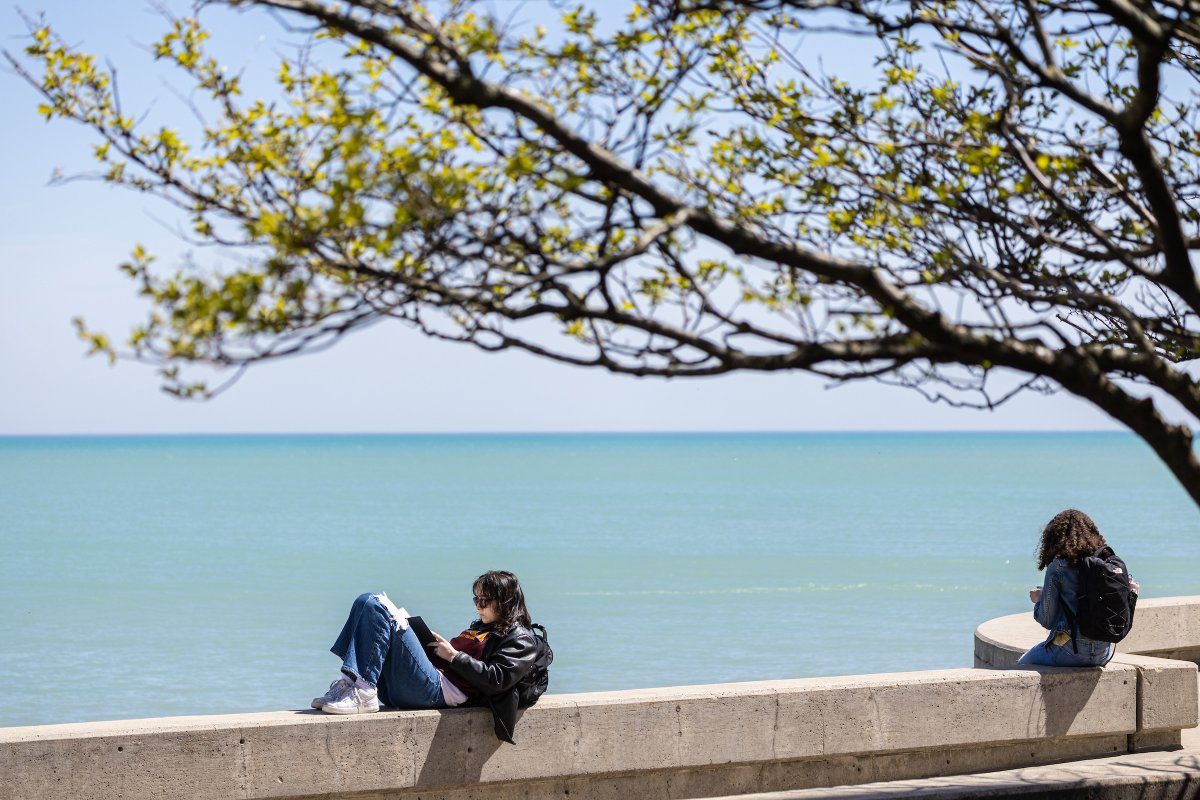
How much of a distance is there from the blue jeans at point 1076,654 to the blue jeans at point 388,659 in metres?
3.67

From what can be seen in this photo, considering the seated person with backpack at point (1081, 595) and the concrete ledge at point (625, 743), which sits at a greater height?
the seated person with backpack at point (1081, 595)

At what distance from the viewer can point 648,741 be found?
7.46 m

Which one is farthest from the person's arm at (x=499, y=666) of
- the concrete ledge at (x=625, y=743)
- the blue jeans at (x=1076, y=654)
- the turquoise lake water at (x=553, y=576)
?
the turquoise lake water at (x=553, y=576)

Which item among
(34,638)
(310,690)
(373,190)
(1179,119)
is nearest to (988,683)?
(1179,119)

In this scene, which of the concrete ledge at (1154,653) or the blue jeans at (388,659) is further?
the concrete ledge at (1154,653)

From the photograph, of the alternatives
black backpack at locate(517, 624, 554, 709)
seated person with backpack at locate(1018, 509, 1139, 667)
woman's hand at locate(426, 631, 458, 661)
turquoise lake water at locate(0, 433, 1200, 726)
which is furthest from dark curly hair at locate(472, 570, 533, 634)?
turquoise lake water at locate(0, 433, 1200, 726)

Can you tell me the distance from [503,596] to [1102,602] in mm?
3521

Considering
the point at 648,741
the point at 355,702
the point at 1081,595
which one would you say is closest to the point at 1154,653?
the point at 1081,595

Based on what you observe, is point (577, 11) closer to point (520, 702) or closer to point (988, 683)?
point (520, 702)

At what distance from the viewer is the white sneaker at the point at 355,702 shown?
705 centimetres

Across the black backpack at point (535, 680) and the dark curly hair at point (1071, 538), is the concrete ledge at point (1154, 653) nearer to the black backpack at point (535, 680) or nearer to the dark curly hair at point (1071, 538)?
the dark curly hair at point (1071, 538)

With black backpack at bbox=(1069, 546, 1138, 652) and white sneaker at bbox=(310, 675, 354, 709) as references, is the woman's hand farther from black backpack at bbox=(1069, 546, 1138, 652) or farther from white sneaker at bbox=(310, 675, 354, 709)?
black backpack at bbox=(1069, 546, 1138, 652)

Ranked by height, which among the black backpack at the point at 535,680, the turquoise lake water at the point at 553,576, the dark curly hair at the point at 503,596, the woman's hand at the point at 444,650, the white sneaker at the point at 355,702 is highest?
the dark curly hair at the point at 503,596

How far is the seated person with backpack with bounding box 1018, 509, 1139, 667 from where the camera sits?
26.5 ft
